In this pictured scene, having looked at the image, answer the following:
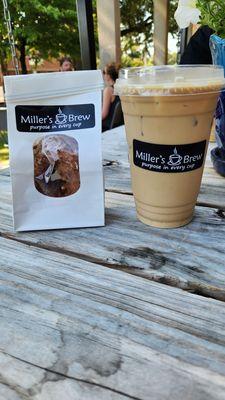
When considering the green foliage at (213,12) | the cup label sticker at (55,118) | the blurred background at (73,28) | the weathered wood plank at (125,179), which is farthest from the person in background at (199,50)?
the blurred background at (73,28)

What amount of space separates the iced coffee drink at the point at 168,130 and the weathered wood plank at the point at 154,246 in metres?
0.04

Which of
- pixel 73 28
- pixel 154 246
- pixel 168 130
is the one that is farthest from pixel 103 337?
pixel 73 28

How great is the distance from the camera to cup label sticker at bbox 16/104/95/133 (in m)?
0.55

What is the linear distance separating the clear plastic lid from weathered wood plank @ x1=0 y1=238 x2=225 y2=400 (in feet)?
0.87

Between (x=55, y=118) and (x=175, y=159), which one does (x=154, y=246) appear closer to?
(x=175, y=159)

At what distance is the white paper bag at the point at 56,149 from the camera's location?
0.53 metres

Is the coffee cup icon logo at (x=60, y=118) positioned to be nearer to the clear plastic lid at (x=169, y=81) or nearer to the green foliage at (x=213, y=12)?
the clear plastic lid at (x=169, y=81)

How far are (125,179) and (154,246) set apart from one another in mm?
335

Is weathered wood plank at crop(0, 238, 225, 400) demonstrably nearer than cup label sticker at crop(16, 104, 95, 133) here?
Yes

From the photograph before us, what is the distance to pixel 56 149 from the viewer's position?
0.56m

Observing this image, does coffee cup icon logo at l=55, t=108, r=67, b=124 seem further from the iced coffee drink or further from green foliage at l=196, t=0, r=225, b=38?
green foliage at l=196, t=0, r=225, b=38

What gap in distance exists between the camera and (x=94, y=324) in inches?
15.0

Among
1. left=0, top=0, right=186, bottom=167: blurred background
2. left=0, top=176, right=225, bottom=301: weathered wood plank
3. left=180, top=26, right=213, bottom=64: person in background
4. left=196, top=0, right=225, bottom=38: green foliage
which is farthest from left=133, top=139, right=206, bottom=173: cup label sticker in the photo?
left=0, top=0, right=186, bottom=167: blurred background

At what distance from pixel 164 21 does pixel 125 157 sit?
4.96 m
